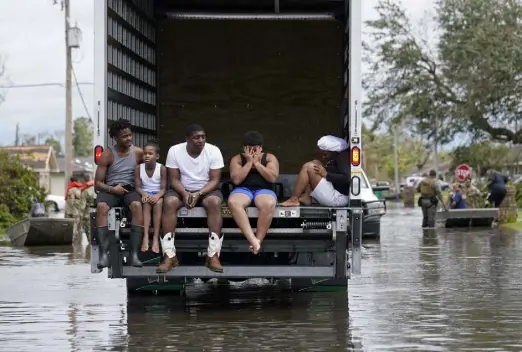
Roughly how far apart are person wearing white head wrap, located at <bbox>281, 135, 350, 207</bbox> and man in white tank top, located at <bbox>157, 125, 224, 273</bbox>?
0.86 metres

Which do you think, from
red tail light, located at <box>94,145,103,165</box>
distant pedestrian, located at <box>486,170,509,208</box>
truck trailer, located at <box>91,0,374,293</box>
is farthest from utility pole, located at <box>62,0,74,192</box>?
red tail light, located at <box>94,145,103,165</box>

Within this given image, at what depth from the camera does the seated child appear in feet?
39.4

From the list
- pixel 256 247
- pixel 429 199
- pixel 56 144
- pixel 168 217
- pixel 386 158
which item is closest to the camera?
pixel 256 247

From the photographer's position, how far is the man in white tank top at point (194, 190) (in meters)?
11.9

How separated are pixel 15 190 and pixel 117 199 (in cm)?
2125

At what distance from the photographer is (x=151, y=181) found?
12367 mm

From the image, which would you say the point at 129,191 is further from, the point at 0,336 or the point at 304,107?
the point at 304,107

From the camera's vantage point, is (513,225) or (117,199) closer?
(117,199)

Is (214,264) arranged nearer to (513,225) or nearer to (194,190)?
(194,190)

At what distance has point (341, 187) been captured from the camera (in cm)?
1257

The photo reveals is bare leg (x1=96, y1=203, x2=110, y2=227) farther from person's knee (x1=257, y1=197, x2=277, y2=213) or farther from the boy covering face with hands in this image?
person's knee (x1=257, y1=197, x2=277, y2=213)

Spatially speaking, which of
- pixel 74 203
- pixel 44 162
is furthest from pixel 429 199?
pixel 44 162

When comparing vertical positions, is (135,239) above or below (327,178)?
below

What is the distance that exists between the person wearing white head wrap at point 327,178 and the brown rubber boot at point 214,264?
106 cm
